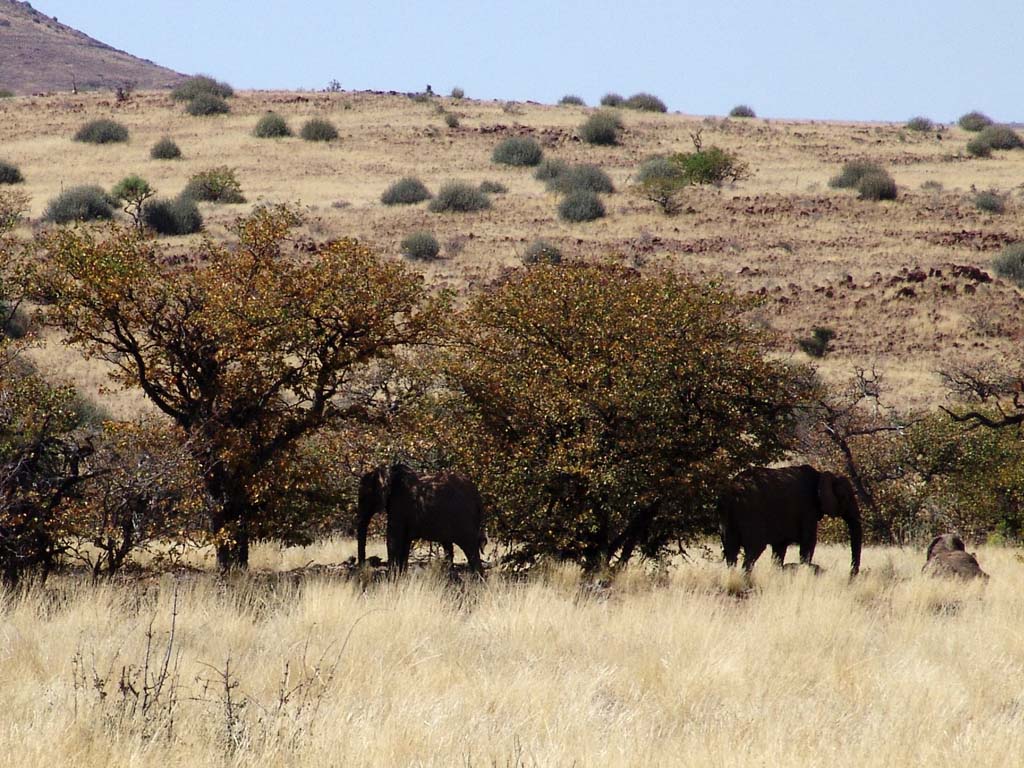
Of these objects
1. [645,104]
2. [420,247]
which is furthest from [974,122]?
[420,247]

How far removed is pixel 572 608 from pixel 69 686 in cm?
442

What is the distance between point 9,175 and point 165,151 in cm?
916

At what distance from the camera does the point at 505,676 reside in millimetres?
7492

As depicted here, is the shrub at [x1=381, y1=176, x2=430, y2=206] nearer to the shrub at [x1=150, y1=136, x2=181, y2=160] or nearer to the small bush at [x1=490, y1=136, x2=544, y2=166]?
the small bush at [x1=490, y1=136, x2=544, y2=166]

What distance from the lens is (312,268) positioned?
1198 cm

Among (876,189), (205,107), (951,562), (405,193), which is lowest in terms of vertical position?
(951,562)

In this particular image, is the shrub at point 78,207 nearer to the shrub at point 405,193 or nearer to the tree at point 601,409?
the shrub at point 405,193

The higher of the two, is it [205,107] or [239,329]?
[205,107]

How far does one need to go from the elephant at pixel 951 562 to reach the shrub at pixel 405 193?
148ft

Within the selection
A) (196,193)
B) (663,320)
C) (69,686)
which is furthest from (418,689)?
(196,193)

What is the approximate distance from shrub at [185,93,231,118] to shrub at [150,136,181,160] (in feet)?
34.1

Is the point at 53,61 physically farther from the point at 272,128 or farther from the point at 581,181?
the point at 581,181

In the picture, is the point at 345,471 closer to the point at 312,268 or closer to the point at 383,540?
the point at 383,540

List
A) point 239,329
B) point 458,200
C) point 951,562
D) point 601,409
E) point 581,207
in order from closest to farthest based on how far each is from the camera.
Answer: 1. point 239,329
2. point 601,409
3. point 951,562
4. point 581,207
5. point 458,200
